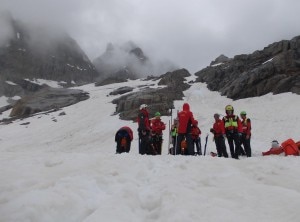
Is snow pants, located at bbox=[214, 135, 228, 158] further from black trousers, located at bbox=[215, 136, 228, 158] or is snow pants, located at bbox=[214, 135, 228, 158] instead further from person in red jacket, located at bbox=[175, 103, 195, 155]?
person in red jacket, located at bbox=[175, 103, 195, 155]

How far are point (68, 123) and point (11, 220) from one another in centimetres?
4023

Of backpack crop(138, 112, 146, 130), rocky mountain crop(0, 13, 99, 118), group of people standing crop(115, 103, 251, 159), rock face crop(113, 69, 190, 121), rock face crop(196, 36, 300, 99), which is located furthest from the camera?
rocky mountain crop(0, 13, 99, 118)

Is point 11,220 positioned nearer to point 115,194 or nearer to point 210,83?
point 115,194

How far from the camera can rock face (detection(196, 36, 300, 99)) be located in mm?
46037

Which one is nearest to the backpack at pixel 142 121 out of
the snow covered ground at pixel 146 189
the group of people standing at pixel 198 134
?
the group of people standing at pixel 198 134

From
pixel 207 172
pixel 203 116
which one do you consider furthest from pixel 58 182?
pixel 203 116

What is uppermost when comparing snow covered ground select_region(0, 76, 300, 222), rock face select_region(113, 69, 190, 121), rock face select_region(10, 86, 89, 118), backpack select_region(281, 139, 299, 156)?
rock face select_region(10, 86, 89, 118)

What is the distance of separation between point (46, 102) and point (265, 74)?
133 ft

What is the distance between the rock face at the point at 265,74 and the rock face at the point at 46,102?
25376 millimetres

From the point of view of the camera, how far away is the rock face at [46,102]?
67963 mm

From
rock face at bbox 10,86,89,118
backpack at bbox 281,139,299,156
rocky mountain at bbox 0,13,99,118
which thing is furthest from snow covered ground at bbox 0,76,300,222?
rocky mountain at bbox 0,13,99,118

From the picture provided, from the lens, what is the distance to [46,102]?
234ft

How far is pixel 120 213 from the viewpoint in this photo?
244 inches

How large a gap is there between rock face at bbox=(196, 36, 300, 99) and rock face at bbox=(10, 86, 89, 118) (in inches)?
999
